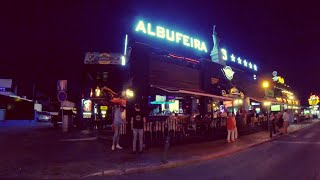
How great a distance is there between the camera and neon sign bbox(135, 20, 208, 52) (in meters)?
23.3

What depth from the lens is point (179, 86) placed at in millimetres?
24078

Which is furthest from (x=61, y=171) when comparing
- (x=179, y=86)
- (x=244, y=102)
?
(x=244, y=102)

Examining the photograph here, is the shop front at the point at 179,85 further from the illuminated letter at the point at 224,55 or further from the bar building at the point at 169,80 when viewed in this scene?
the illuminated letter at the point at 224,55

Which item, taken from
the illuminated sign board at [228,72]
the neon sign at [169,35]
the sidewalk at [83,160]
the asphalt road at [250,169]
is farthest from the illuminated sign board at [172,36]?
the asphalt road at [250,169]

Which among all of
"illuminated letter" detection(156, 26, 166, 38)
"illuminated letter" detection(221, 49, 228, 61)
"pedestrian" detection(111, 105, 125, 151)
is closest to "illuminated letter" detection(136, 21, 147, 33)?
"illuminated letter" detection(156, 26, 166, 38)

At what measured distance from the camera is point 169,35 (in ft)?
83.1

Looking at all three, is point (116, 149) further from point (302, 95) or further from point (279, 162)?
point (302, 95)

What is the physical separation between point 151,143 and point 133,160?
4075 millimetres

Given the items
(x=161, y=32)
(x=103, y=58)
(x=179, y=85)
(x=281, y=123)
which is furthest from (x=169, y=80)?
(x=103, y=58)

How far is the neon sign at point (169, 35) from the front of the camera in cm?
2331

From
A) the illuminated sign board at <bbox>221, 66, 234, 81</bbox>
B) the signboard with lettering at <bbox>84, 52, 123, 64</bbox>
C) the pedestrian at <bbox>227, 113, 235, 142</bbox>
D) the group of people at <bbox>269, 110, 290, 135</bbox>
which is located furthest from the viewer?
the signboard with lettering at <bbox>84, 52, 123, 64</bbox>

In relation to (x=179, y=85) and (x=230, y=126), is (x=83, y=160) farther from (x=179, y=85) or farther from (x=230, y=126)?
(x=179, y=85)

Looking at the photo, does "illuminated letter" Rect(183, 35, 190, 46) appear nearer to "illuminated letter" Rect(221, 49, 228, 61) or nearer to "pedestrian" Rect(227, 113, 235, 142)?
"illuminated letter" Rect(221, 49, 228, 61)

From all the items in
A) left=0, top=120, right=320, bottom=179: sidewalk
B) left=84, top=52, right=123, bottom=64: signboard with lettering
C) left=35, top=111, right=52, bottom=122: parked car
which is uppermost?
left=84, top=52, right=123, bottom=64: signboard with lettering
